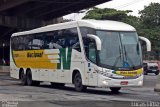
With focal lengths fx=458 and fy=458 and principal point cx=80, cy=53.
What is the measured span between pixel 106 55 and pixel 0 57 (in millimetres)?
58518

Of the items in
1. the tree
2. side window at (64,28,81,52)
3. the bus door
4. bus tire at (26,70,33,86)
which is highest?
the tree

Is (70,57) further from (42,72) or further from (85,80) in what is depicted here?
(42,72)

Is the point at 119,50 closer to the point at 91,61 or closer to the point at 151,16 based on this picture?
the point at 91,61

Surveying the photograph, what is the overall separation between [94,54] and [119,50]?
114cm

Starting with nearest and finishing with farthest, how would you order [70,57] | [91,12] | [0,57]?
[70,57]
[0,57]
[91,12]

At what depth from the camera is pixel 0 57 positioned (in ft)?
253

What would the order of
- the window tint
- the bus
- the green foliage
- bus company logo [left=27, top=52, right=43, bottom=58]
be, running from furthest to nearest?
the green foliage < bus company logo [left=27, top=52, right=43, bottom=58] < the window tint < the bus

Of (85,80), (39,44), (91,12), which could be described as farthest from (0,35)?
(85,80)

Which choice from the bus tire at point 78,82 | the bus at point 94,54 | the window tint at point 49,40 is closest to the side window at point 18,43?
the window tint at point 49,40

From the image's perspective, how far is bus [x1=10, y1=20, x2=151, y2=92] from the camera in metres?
20.3

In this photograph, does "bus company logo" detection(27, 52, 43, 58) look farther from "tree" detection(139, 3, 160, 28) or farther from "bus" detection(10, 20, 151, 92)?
"tree" detection(139, 3, 160, 28)

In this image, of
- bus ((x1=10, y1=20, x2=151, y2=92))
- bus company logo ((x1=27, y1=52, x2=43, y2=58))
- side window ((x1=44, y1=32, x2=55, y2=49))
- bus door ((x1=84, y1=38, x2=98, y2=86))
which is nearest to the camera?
bus ((x1=10, y1=20, x2=151, y2=92))

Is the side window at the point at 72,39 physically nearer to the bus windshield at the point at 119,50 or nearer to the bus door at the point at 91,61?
the bus door at the point at 91,61

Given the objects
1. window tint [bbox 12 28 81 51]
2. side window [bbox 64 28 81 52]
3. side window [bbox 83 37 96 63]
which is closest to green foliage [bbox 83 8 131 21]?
window tint [bbox 12 28 81 51]
